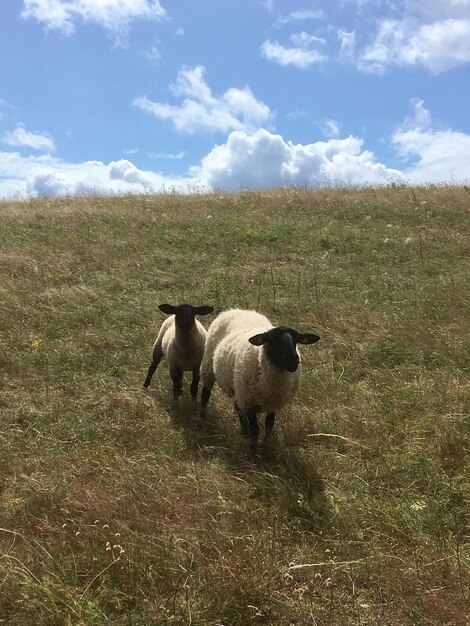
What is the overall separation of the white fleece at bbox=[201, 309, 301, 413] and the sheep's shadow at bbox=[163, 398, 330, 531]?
0.45m

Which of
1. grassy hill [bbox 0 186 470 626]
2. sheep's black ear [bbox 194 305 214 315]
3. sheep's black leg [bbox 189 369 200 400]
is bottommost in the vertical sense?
sheep's black leg [bbox 189 369 200 400]

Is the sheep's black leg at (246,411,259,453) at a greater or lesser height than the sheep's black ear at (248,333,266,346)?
lesser

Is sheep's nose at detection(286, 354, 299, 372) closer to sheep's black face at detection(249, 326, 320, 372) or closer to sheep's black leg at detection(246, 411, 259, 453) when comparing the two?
sheep's black face at detection(249, 326, 320, 372)

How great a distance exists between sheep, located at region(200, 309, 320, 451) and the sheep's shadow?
21 centimetres

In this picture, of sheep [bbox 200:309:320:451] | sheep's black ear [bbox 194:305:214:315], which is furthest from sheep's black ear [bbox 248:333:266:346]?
sheep's black ear [bbox 194:305:214:315]

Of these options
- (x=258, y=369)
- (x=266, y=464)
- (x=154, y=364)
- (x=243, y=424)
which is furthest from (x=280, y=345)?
(x=154, y=364)

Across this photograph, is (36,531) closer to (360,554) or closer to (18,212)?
(360,554)

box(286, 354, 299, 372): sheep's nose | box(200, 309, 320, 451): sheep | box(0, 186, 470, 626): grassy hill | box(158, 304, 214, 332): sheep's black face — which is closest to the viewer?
box(0, 186, 470, 626): grassy hill

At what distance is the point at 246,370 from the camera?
5660 millimetres

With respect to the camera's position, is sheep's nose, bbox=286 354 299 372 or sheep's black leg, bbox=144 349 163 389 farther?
sheep's black leg, bbox=144 349 163 389

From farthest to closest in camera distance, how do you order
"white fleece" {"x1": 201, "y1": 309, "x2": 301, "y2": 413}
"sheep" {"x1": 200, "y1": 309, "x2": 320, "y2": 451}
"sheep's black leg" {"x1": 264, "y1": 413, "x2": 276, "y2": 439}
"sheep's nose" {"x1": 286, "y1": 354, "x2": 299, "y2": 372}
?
"sheep's black leg" {"x1": 264, "y1": 413, "x2": 276, "y2": 439} → "white fleece" {"x1": 201, "y1": 309, "x2": 301, "y2": 413} → "sheep" {"x1": 200, "y1": 309, "x2": 320, "y2": 451} → "sheep's nose" {"x1": 286, "y1": 354, "x2": 299, "y2": 372}

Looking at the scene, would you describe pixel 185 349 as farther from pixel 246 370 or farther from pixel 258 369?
pixel 258 369

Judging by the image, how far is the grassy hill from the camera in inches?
114

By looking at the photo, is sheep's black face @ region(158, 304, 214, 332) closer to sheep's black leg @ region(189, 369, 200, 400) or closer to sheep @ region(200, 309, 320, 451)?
sheep's black leg @ region(189, 369, 200, 400)
